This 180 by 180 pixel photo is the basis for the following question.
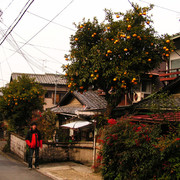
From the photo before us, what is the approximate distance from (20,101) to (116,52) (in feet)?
32.7

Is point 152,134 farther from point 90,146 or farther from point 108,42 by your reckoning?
point 90,146

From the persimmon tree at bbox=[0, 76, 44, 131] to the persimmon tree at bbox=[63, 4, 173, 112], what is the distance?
7.51 meters

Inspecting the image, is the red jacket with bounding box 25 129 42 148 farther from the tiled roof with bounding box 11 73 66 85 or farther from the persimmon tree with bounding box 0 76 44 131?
the tiled roof with bounding box 11 73 66 85

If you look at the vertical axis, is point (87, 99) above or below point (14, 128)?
above

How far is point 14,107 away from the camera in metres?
17.5

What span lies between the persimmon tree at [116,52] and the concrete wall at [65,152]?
3072mm

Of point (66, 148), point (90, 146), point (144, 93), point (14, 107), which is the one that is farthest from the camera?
point (14, 107)

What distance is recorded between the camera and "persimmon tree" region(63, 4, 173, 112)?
967cm

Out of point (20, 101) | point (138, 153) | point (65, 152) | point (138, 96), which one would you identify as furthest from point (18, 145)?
point (138, 153)

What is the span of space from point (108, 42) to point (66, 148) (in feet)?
20.2

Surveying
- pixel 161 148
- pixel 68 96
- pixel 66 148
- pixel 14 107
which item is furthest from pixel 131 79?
pixel 68 96

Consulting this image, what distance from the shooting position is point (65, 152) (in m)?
12.8

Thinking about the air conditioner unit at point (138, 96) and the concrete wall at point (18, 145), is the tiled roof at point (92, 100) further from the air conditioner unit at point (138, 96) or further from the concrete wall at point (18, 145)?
the concrete wall at point (18, 145)

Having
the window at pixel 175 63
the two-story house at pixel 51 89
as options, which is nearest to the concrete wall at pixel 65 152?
the window at pixel 175 63
